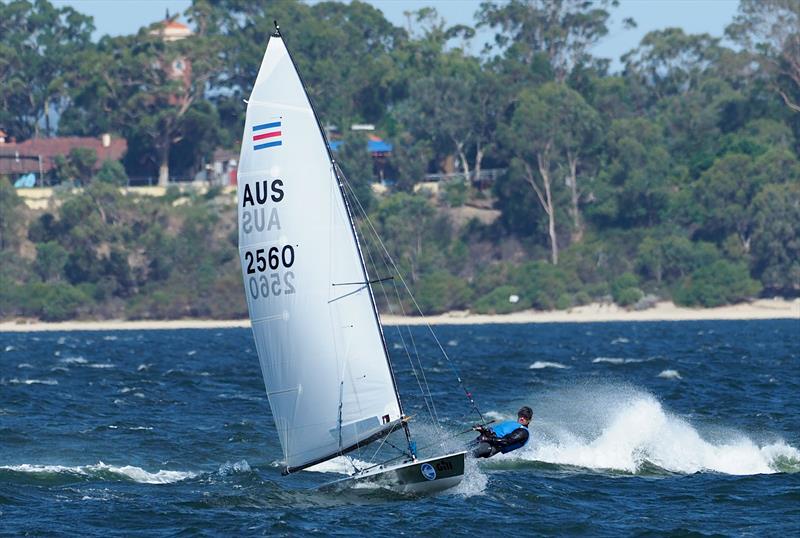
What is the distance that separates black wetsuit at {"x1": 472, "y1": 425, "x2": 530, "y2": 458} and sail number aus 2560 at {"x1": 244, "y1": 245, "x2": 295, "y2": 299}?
4094mm

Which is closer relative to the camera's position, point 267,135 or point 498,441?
point 267,135

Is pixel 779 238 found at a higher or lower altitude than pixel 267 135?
lower

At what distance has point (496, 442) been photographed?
85.0 ft

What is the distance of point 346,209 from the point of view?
82.3ft

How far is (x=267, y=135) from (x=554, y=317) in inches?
3676

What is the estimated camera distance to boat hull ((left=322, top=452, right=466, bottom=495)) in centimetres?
2545

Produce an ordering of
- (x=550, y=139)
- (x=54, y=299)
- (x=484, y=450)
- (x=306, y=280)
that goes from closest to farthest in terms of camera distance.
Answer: (x=306, y=280) < (x=484, y=450) < (x=54, y=299) < (x=550, y=139)

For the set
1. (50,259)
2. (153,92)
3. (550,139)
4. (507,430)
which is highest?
(153,92)

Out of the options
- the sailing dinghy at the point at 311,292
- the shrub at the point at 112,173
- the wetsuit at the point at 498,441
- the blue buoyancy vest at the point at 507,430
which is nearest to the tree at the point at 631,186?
the shrub at the point at 112,173

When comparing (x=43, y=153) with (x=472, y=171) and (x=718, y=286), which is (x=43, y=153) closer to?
(x=472, y=171)

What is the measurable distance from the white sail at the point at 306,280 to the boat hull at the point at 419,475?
2.09 ft

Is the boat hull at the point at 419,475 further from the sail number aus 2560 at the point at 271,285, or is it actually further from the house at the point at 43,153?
the house at the point at 43,153

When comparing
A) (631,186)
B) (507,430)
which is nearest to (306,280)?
(507,430)

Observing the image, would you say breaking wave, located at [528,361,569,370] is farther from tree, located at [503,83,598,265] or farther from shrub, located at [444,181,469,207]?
shrub, located at [444,181,469,207]
